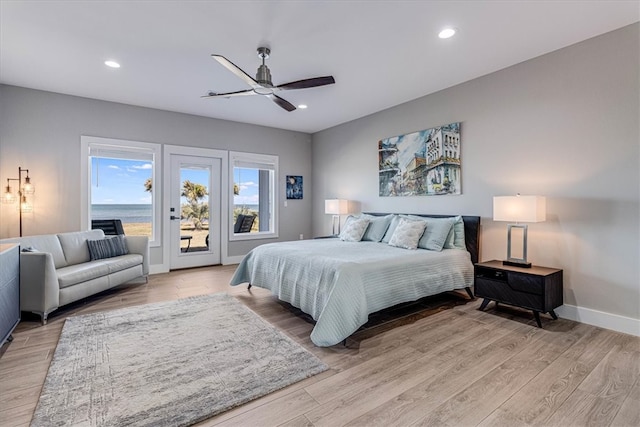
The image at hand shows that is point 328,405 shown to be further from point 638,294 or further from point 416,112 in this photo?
point 416,112

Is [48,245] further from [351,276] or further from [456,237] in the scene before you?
[456,237]

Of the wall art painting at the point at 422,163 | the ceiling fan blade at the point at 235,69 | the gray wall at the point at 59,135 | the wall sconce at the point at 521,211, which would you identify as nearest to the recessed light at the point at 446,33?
the wall art painting at the point at 422,163

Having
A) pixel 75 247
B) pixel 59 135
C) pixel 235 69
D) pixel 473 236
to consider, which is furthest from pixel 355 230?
pixel 59 135

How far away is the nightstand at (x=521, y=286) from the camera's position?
2873mm

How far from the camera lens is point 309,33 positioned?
290 centimetres

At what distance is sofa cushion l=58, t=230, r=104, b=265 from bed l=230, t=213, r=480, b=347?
207 centimetres

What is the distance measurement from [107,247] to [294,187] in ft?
11.8

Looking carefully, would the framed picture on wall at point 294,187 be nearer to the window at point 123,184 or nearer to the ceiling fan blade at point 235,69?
the window at point 123,184

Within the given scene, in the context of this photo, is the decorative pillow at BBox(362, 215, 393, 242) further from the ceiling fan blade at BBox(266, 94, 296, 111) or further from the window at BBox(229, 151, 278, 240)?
the window at BBox(229, 151, 278, 240)

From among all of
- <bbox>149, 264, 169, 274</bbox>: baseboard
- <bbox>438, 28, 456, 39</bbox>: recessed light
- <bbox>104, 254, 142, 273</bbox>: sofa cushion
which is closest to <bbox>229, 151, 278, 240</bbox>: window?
<bbox>149, 264, 169, 274</bbox>: baseboard

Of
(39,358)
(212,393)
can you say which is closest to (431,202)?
(212,393)

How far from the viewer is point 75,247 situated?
3955mm

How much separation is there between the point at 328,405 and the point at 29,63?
4.75 meters

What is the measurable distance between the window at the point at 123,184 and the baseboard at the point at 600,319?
5717 mm
